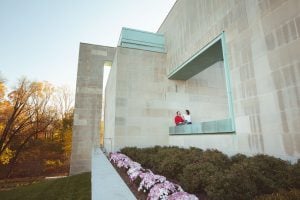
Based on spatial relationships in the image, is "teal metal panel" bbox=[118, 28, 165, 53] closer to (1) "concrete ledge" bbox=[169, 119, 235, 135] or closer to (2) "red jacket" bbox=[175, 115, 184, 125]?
(2) "red jacket" bbox=[175, 115, 184, 125]

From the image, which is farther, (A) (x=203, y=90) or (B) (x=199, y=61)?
(A) (x=203, y=90)

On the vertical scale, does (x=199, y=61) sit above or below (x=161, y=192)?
above

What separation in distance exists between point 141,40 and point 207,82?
4.86m

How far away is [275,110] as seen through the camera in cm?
412

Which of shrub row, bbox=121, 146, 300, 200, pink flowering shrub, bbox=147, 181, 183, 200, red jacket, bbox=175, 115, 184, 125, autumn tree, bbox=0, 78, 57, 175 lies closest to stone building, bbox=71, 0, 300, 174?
red jacket, bbox=175, 115, 184, 125

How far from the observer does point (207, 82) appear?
34.9 feet

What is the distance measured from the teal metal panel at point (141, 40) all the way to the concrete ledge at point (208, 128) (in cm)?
528

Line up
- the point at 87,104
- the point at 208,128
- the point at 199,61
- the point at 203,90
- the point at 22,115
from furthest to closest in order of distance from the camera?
the point at 22,115 < the point at 87,104 < the point at 203,90 < the point at 199,61 < the point at 208,128

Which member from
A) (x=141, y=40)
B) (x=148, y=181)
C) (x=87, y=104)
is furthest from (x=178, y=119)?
(x=87, y=104)

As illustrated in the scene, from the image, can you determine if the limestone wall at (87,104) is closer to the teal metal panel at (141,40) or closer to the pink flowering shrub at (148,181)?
the teal metal panel at (141,40)

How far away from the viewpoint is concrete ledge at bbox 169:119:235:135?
5.59 meters

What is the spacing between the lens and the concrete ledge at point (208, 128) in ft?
18.3

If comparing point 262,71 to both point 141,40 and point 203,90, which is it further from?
point 141,40

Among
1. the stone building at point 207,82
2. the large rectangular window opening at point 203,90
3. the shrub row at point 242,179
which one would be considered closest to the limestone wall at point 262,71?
the stone building at point 207,82
